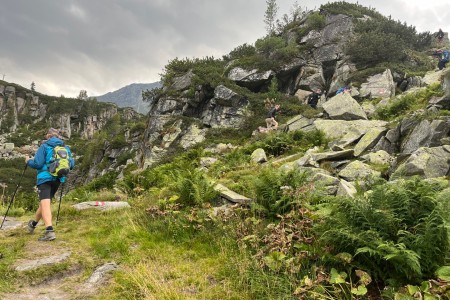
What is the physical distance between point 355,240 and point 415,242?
672mm

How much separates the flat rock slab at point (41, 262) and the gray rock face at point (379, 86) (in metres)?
23.8

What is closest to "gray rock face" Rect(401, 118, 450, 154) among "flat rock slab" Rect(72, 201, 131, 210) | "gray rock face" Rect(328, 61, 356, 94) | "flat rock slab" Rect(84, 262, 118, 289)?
"flat rock slab" Rect(84, 262, 118, 289)

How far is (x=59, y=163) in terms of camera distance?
684cm

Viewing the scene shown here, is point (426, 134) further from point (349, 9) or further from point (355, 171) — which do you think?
point (349, 9)

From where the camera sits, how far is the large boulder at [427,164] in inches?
287

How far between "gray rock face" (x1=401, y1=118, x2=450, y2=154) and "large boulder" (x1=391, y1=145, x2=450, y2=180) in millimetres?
1415

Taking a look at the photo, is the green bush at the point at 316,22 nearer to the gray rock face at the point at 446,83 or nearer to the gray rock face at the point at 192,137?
the gray rock face at the point at 192,137

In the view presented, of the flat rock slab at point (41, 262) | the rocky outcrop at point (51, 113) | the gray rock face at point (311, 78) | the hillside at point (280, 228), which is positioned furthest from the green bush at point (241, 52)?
the rocky outcrop at point (51, 113)

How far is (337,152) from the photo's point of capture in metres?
10.8

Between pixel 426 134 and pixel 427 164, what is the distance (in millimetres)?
2657

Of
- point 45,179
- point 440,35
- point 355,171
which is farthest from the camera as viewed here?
point 440,35

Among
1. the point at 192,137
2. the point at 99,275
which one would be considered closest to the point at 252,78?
the point at 192,137

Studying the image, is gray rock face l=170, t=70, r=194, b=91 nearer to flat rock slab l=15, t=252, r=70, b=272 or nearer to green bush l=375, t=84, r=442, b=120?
green bush l=375, t=84, r=442, b=120

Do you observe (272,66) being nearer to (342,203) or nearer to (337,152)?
(337,152)
